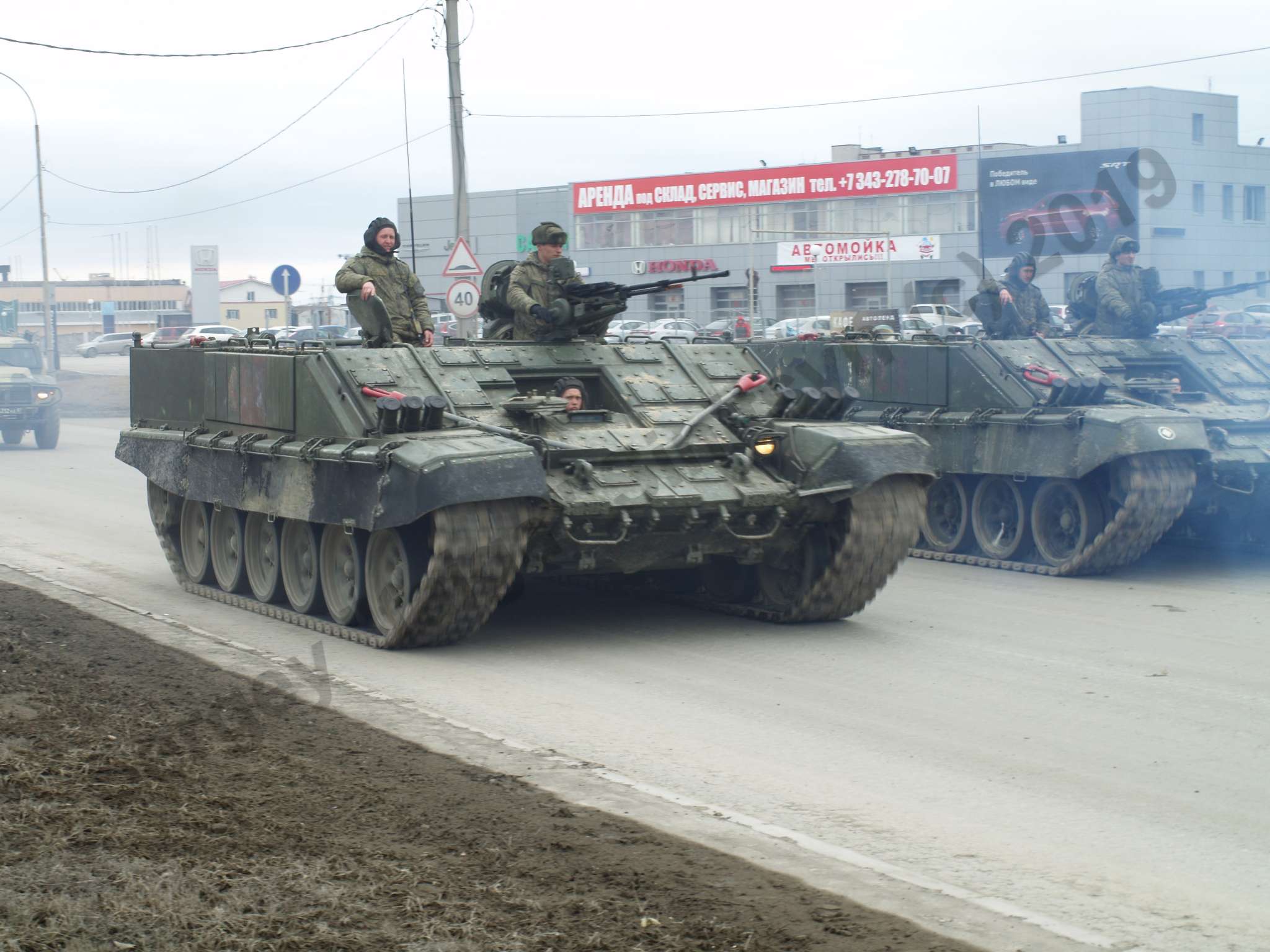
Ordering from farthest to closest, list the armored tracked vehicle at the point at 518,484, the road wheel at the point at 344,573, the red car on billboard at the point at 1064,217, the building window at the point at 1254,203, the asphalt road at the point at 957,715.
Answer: the building window at the point at 1254,203
the red car on billboard at the point at 1064,217
the road wheel at the point at 344,573
the armored tracked vehicle at the point at 518,484
the asphalt road at the point at 957,715

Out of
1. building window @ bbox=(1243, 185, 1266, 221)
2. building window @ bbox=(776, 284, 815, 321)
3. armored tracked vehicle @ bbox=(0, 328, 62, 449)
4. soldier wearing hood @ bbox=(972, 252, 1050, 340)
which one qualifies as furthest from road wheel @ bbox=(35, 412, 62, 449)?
building window @ bbox=(1243, 185, 1266, 221)

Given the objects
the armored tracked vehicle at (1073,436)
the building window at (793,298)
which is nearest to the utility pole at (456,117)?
the armored tracked vehicle at (1073,436)

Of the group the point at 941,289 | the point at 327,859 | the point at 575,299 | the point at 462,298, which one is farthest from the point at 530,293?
the point at 941,289

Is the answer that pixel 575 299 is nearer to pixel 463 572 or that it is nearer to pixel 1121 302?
pixel 463 572

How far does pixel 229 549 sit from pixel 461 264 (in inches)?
394

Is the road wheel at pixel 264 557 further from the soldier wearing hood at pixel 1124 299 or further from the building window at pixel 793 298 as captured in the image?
the building window at pixel 793 298

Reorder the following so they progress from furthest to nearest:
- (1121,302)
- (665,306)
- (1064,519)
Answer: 1. (665,306)
2. (1121,302)
3. (1064,519)

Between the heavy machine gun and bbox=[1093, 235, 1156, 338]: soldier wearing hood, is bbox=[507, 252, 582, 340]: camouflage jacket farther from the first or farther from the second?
bbox=[1093, 235, 1156, 338]: soldier wearing hood

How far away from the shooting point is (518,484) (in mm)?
9227

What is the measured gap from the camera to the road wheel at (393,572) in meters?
9.68

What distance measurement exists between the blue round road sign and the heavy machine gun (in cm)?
1824

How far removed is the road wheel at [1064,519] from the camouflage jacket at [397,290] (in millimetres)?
5231

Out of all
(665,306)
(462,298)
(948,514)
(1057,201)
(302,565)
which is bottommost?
(948,514)

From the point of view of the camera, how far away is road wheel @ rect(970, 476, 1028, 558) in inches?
561
